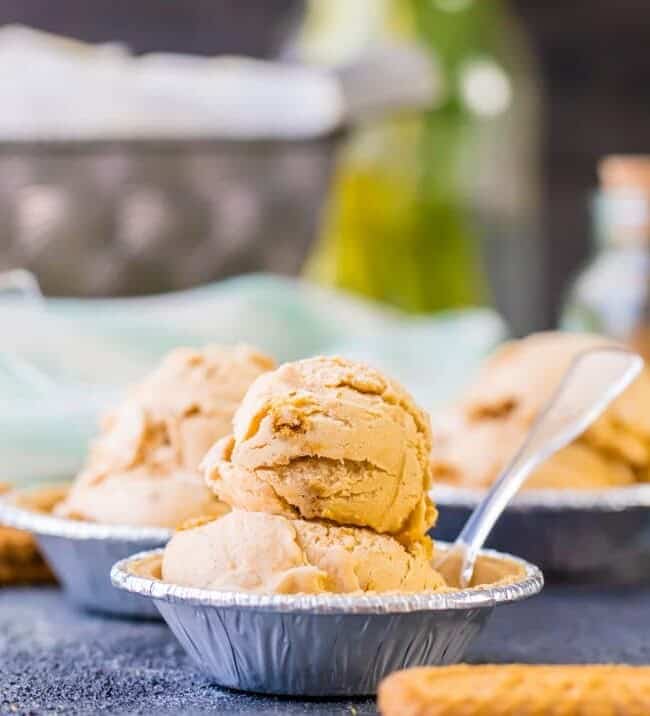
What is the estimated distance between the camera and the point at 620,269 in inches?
69.0

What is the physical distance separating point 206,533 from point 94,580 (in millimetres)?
283

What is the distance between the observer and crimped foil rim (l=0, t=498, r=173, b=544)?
3.43 ft

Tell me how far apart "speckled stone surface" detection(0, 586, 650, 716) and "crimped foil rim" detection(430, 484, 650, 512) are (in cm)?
8

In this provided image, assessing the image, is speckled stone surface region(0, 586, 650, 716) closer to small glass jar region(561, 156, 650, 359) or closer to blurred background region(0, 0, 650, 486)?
blurred background region(0, 0, 650, 486)

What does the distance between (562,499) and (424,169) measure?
1747 millimetres

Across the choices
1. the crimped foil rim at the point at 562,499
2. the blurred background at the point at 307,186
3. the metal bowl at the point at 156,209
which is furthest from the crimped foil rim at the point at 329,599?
the metal bowl at the point at 156,209

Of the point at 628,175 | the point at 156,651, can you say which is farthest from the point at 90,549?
the point at 628,175

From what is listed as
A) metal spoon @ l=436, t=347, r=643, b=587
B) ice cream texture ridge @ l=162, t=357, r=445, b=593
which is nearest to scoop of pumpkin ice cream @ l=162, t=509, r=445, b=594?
ice cream texture ridge @ l=162, t=357, r=445, b=593

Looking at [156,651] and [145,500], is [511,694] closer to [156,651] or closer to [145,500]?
[156,651]

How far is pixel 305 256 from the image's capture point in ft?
8.05

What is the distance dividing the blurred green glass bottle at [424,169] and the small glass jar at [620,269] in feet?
3.15

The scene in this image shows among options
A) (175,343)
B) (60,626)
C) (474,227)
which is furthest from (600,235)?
(474,227)

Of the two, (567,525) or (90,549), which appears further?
(567,525)

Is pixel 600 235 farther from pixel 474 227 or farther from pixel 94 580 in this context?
pixel 474 227
